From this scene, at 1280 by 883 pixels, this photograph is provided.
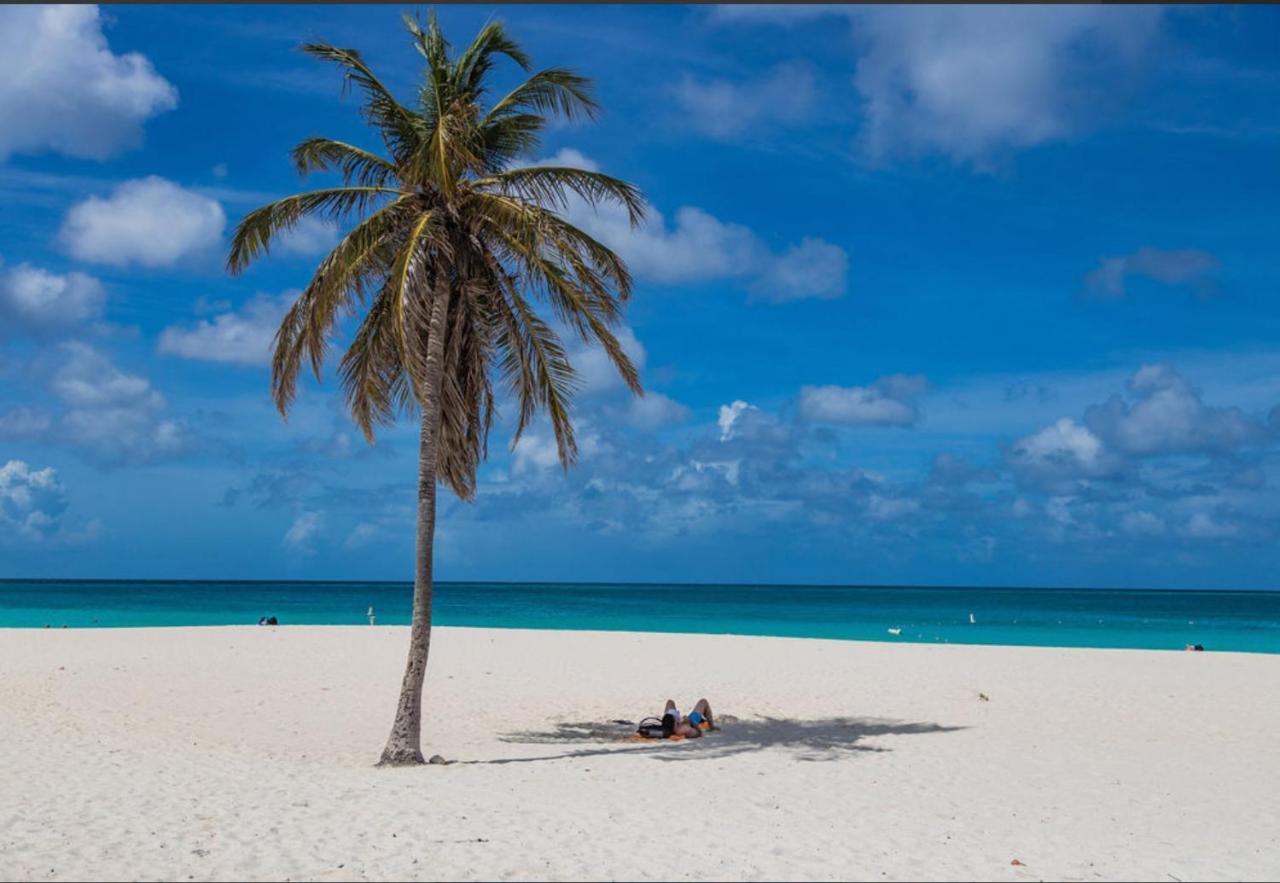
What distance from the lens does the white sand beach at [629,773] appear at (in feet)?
26.3

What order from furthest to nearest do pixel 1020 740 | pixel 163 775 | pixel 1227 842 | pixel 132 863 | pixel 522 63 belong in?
1. pixel 1020 740
2. pixel 522 63
3. pixel 163 775
4. pixel 1227 842
5. pixel 132 863

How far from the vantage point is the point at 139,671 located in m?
21.5

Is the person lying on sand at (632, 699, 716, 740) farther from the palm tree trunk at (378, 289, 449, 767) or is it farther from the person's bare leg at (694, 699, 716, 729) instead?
the palm tree trunk at (378, 289, 449, 767)

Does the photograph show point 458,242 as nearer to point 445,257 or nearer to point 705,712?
point 445,257

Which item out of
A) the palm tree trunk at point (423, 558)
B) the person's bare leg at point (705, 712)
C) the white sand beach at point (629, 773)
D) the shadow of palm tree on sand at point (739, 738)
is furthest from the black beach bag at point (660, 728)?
the palm tree trunk at point (423, 558)

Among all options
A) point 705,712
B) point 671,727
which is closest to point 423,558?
point 671,727

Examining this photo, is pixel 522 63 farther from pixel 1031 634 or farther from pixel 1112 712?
pixel 1031 634

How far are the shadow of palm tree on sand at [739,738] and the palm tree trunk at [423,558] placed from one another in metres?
1.08

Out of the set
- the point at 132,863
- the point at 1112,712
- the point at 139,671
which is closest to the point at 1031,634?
the point at 1112,712

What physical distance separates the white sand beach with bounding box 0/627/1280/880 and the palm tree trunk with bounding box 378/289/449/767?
516mm

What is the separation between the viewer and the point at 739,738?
14859 millimetres

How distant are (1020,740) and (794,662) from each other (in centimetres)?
1069

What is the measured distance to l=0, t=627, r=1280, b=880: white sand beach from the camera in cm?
802

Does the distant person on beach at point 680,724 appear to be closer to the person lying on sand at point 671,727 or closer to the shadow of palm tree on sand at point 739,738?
the person lying on sand at point 671,727
